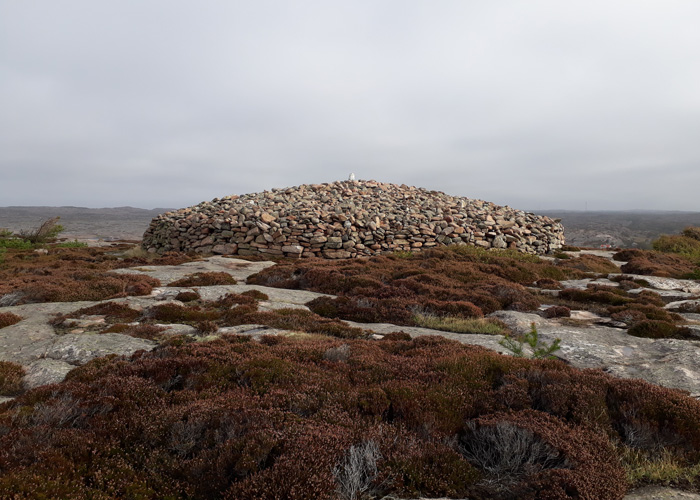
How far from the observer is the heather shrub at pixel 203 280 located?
13588mm

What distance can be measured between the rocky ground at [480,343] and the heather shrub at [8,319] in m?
0.16

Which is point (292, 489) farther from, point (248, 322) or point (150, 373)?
point (248, 322)

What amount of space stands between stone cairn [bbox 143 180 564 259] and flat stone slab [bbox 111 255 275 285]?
11.7 ft

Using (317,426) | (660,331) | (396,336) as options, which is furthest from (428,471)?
(660,331)

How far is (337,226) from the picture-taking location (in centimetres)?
2428

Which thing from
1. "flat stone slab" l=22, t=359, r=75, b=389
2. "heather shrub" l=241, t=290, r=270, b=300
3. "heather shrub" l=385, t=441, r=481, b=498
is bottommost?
"heather shrub" l=241, t=290, r=270, b=300

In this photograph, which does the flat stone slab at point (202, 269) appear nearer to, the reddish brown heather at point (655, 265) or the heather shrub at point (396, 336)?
the heather shrub at point (396, 336)

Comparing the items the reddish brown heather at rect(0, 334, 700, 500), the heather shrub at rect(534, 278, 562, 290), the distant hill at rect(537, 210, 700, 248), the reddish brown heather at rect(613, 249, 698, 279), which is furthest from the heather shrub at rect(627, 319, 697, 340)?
the distant hill at rect(537, 210, 700, 248)

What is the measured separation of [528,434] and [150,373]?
4687mm

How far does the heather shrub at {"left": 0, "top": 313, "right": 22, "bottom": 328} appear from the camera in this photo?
8.35 m

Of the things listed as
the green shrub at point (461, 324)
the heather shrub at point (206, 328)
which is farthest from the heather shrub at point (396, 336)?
the heather shrub at point (206, 328)

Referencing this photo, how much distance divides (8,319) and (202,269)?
9.09m

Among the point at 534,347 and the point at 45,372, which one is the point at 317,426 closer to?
the point at 45,372

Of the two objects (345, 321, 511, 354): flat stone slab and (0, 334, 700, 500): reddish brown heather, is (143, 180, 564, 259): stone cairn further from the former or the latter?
(0, 334, 700, 500): reddish brown heather
